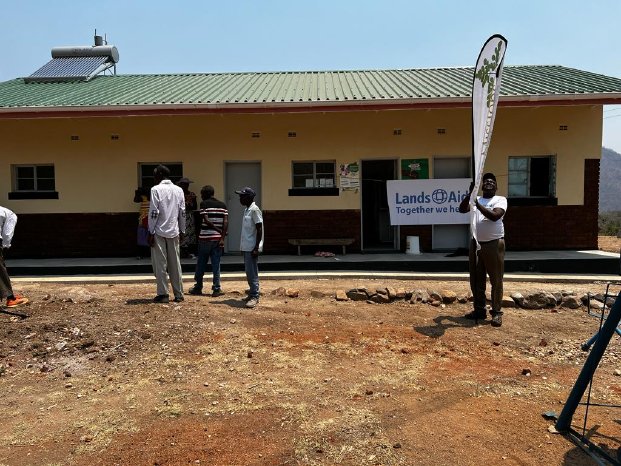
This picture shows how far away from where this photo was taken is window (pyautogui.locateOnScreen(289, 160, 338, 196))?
10.9 m

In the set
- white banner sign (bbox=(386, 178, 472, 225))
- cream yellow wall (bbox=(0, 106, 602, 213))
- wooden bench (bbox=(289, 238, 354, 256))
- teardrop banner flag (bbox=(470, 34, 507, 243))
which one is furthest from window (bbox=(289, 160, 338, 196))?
teardrop banner flag (bbox=(470, 34, 507, 243))

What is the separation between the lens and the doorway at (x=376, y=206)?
1163cm

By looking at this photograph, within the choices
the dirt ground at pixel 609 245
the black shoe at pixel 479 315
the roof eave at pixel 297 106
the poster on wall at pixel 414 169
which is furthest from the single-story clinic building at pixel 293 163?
the black shoe at pixel 479 315

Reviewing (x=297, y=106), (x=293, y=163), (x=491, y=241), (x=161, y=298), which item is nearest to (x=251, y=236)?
(x=161, y=298)

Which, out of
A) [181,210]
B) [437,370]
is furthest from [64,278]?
[437,370]

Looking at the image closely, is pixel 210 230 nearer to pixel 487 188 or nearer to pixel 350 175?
pixel 487 188

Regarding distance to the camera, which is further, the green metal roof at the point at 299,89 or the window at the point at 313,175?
the window at the point at 313,175

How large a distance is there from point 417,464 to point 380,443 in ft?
1.02

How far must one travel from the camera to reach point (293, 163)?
35.9 ft

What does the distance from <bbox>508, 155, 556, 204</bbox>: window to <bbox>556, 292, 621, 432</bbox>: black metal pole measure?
26.8 feet

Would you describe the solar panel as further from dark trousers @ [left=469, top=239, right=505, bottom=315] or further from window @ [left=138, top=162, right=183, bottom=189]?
dark trousers @ [left=469, top=239, right=505, bottom=315]

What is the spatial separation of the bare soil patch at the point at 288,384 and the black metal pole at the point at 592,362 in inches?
5.5

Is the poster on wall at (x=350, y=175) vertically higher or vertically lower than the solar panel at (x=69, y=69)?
lower

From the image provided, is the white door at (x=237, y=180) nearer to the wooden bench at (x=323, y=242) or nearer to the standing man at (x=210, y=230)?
the wooden bench at (x=323, y=242)
